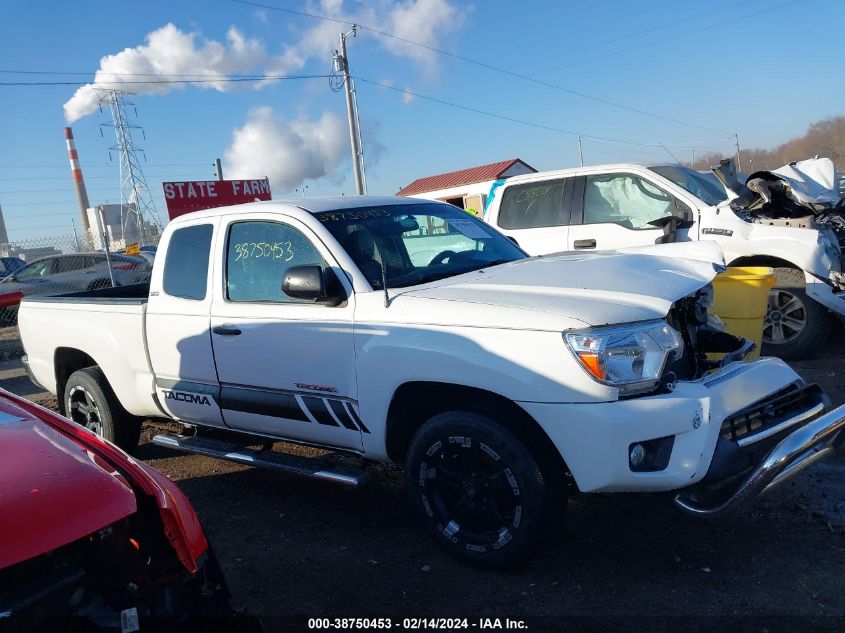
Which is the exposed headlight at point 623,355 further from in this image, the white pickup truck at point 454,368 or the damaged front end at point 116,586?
the damaged front end at point 116,586

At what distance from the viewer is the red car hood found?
1.88 m

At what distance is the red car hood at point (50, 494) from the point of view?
1.88 metres

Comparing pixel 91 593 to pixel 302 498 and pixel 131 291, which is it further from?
pixel 131 291

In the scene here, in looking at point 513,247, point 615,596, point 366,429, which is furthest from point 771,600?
point 513,247

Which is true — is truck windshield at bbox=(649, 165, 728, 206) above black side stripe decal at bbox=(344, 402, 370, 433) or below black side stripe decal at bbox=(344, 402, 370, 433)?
above

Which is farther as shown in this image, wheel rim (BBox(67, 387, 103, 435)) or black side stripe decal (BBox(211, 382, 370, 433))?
wheel rim (BBox(67, 387, 103, 435))

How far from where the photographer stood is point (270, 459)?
4.16m

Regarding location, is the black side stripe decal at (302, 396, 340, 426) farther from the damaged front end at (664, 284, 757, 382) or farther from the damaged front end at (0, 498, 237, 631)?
the damaged front end at (664, 284, 757, 382)

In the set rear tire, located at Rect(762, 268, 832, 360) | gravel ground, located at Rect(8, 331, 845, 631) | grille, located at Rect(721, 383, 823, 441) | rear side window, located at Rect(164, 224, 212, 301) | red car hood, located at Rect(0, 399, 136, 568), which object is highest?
rear side window, located at Rect(164, 224, 212, 301)

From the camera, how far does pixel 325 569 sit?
367 centimetres

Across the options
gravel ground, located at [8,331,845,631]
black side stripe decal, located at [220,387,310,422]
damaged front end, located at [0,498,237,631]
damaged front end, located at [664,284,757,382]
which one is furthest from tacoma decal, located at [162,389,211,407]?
damaged front end, located at [664,284,757,382]

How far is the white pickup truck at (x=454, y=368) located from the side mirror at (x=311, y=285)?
1cm

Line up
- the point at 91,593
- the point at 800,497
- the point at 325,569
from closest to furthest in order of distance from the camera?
the point at 91,593 → the point at 325,569 → the point at 800,497

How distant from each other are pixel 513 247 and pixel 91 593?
10.9 feet
